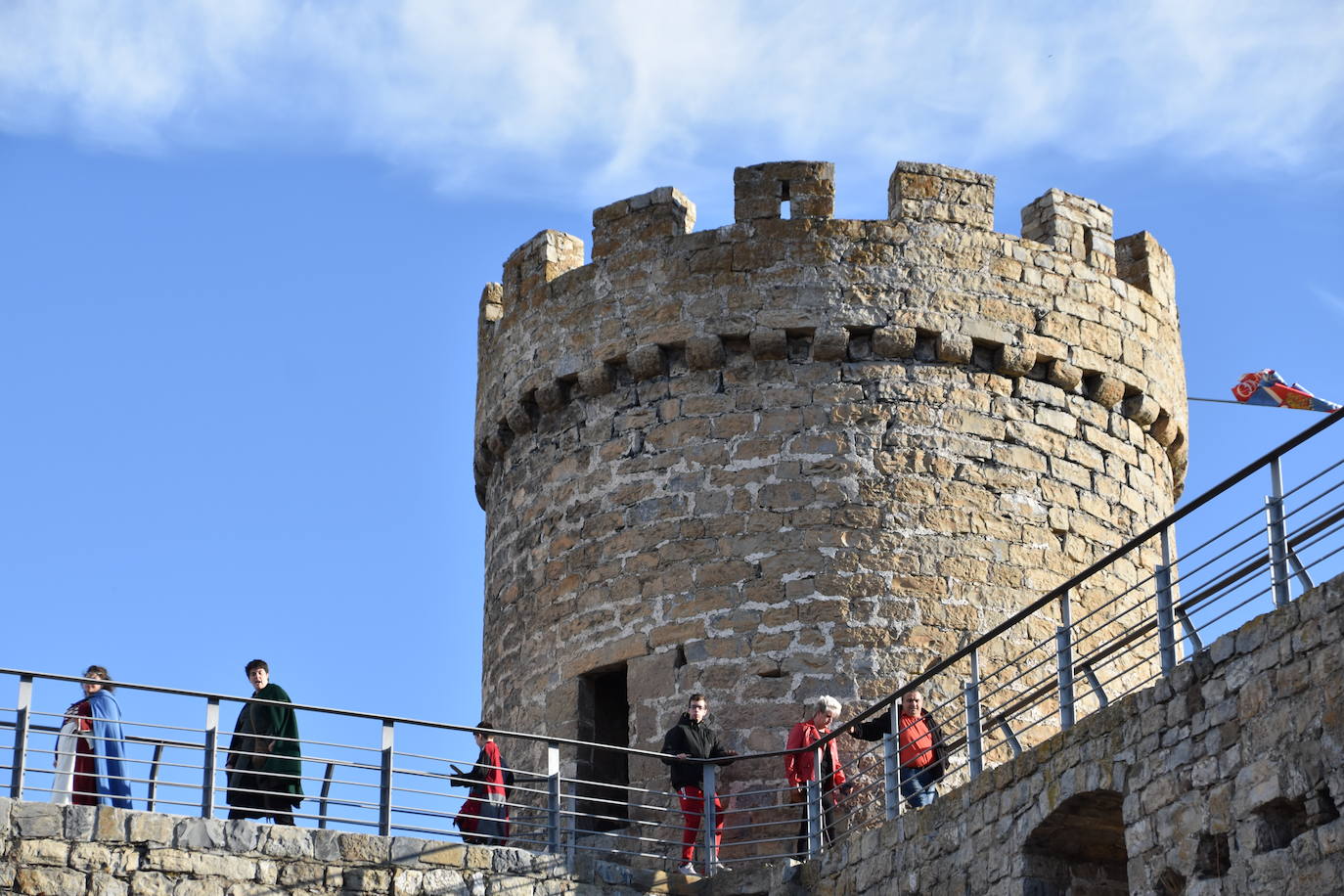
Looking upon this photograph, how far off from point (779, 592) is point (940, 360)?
195 centimetres

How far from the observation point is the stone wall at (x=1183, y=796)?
28.2 ft

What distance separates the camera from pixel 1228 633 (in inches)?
363

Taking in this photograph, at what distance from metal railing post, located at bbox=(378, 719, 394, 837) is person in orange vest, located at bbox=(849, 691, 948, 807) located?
2680 millimetres

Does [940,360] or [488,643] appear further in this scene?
[488,643]

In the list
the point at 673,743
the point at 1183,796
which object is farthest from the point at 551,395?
the point at 1183,796

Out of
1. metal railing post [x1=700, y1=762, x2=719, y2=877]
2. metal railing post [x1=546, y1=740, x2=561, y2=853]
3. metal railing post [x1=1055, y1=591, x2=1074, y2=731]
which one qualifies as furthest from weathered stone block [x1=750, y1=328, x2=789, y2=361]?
metal railing post [x1=1055, y1=591, x2=1074, y2=731]

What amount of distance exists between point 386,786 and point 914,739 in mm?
2810

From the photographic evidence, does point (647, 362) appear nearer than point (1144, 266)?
Yes

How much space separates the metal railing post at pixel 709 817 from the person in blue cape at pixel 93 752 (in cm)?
318

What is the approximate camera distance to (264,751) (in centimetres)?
1188

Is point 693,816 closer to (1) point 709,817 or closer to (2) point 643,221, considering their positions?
(1) point 709,817

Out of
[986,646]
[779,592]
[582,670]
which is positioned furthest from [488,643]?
[986,646]

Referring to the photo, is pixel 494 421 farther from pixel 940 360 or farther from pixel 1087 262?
pixel 1087 262

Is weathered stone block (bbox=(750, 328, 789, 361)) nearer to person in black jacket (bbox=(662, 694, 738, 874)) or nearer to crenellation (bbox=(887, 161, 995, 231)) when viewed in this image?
crenellation (bbox=(887, 161, 995, 231))
